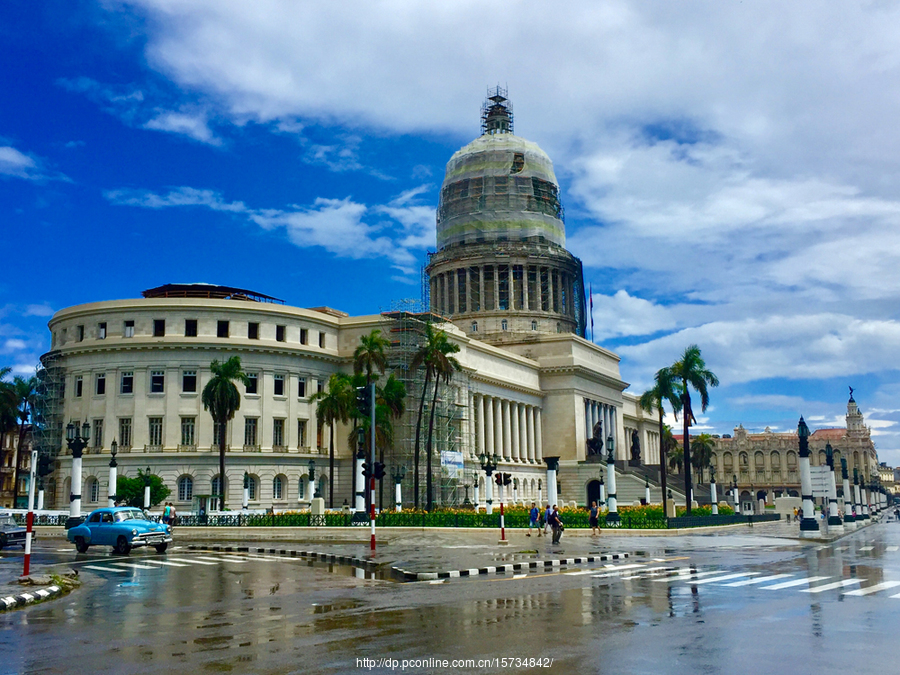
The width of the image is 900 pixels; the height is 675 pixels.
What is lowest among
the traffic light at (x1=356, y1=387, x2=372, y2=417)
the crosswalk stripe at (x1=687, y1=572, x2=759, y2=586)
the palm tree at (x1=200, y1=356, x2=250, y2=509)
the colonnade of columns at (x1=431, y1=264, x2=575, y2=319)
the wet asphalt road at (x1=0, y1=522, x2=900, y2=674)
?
the crosswalk stripe at (x1=687, y1=572, x2=759, y2=586)

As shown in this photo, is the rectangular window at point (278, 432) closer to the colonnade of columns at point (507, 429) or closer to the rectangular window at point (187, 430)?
the rectangular window at point (187, 430)

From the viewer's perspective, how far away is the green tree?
59.3m

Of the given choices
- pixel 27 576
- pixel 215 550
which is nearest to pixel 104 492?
pixel 215 550

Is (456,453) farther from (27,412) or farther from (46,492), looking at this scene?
Answer: (27,412)

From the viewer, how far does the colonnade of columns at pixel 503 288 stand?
111562 mm

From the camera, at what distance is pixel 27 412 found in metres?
80.8

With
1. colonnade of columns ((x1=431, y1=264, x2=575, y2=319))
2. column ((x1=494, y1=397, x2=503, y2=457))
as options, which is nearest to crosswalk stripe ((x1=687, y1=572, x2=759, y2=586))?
column ((x1=494, y1=397, x2=503, y2=457))

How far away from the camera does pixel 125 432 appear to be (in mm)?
67312

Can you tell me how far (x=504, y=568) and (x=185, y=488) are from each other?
4711 cm

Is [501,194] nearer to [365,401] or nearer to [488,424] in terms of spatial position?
[488,424]

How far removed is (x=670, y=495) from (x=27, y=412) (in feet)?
205

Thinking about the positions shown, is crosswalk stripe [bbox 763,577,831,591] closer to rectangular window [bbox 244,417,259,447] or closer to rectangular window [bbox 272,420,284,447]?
rectangular window [bbox 244,417,259,447]

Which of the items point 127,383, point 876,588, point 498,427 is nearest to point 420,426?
point 498,427

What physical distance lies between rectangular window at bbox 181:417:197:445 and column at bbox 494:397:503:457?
32.1 meters
